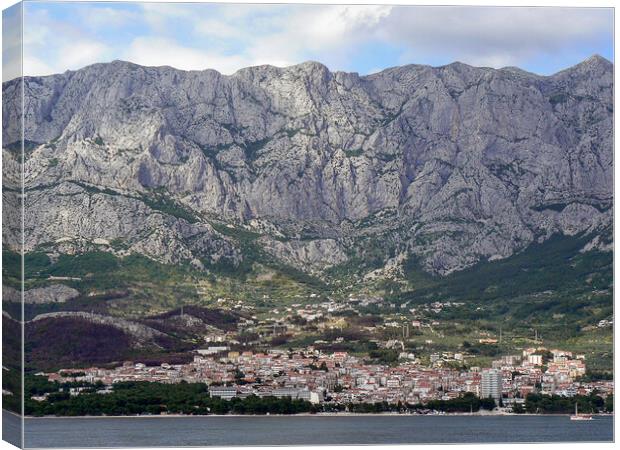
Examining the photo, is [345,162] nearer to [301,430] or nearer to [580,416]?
[580,416]

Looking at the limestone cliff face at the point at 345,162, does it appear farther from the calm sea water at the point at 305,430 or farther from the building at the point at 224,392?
the calm sea water at the point at 305,430

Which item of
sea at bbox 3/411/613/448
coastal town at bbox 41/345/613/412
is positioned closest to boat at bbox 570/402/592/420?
→ sea at bbox 3/411/613/448

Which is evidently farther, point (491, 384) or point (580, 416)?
point (491, 384)

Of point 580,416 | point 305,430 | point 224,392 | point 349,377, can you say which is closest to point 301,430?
point 305,430

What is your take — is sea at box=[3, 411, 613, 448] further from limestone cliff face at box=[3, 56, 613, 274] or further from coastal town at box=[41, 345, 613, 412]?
limestone cliff face at box=[3, 56, 613, 274]

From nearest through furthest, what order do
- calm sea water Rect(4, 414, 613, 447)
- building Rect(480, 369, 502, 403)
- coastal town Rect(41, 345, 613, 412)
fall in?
calm sea water Rect(4, 414, 613, 447), coastal town Rect(41, 345, 613, 412), building Rect(480, 369, 502, 403)

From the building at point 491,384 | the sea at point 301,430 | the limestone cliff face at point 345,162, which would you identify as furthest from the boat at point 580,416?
the limestone cliff face at point 345,162
